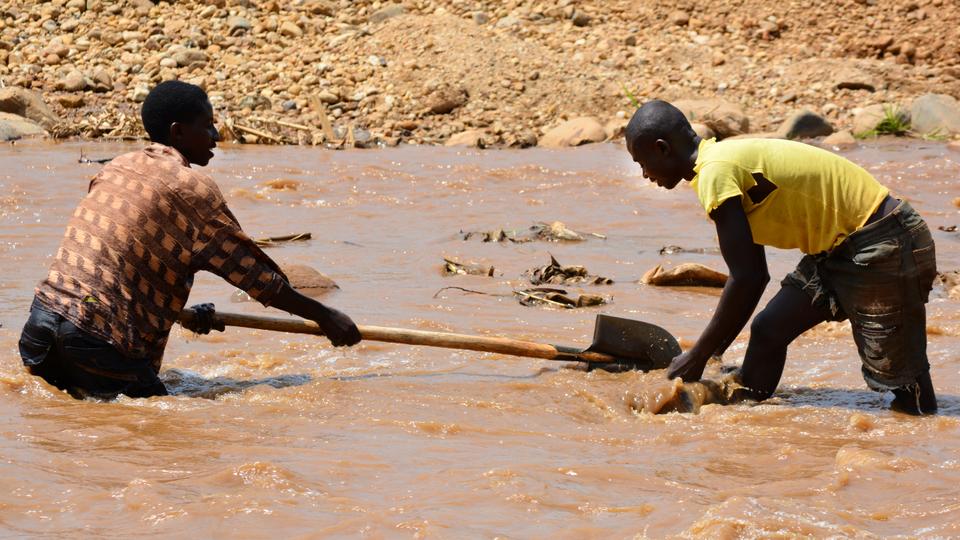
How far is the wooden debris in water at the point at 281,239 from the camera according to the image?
24.8 feet

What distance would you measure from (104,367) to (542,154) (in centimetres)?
873

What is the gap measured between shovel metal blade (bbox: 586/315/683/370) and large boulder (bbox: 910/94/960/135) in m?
9.19

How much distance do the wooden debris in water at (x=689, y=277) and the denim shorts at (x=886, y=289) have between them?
2.50 meters

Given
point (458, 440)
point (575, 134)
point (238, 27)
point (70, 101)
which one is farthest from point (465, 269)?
point (238, 27)

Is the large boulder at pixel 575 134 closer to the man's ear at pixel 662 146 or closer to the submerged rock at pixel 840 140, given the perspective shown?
the submerged rock at pixel 840 140

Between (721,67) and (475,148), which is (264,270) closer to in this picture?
(475,148)

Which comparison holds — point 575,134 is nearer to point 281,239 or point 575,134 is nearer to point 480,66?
point 480,66

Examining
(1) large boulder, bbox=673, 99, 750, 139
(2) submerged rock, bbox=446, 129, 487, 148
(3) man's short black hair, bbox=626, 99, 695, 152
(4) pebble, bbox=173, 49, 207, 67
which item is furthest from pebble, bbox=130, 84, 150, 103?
(3) man's short black hair, bbox=626, 99, 695, 152

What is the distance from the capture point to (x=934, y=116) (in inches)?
505

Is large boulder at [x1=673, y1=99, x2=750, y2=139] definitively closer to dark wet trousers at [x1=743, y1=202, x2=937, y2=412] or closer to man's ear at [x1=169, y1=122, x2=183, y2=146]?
dark wet trousers at [x1=743, y1=202, x2=937, y2=412]

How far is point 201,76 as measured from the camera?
49.8 feet

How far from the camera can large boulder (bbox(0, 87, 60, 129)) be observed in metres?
13.6

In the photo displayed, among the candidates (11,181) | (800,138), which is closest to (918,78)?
(800,138)

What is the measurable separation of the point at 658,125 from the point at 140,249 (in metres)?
1.68
